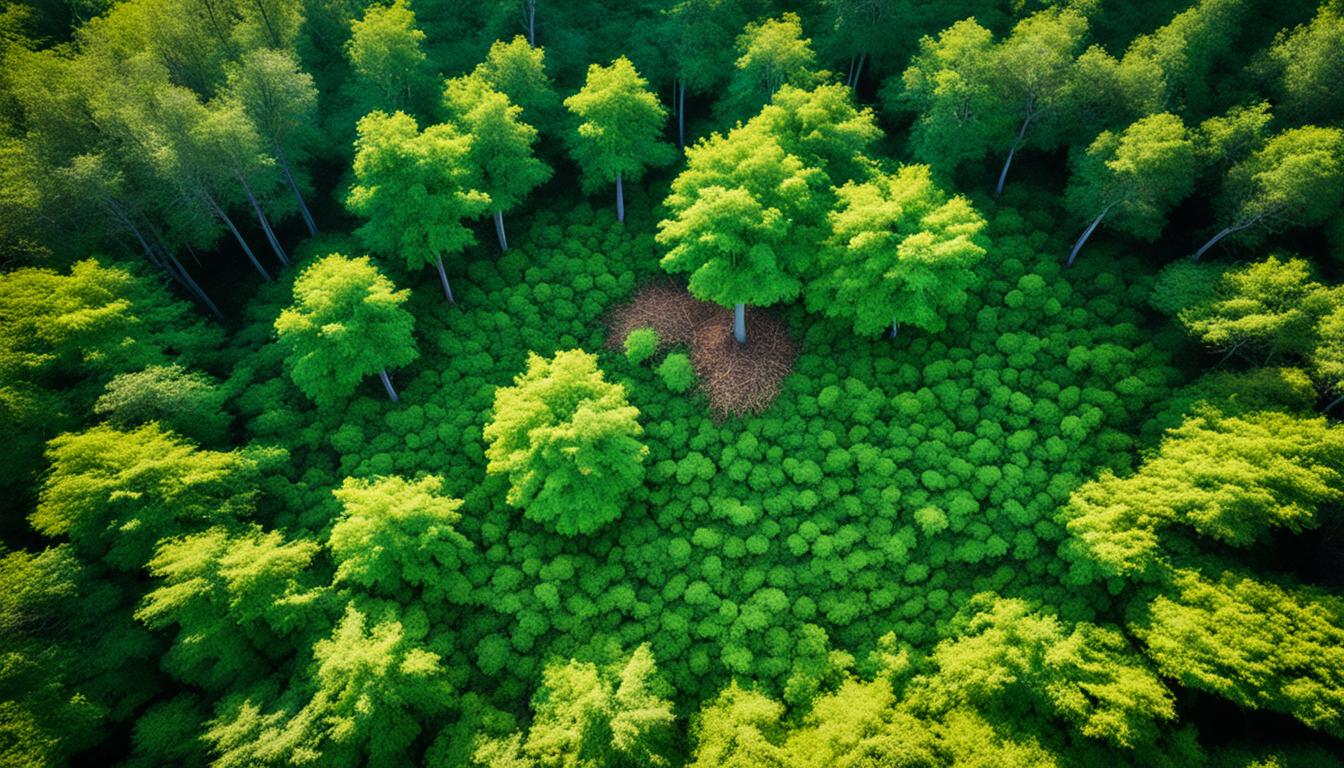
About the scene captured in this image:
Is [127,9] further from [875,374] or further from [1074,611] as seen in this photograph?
[1074,611]

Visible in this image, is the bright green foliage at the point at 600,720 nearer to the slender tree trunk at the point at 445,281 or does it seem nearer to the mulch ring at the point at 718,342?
the mulch ring at the point at 718,342

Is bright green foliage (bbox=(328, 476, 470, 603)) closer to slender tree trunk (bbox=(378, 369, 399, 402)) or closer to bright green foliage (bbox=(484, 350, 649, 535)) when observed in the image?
bright green foliage (bbox=(484, 350, 649, 535))

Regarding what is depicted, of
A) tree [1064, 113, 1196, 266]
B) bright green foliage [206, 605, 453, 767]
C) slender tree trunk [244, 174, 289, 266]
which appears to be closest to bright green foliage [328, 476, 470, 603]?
bright green foliage [206, 605, 453, 767]

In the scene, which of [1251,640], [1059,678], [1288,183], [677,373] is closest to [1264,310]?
[1288,183]

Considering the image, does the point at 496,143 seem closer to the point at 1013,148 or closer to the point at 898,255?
the point at 898,255

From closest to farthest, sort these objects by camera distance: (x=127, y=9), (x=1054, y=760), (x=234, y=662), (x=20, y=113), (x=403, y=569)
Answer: (x=1054, y=760) → (x=234, y=662) → (x=403, y=569) → (x=20, y=113) → (x=127, y=9)

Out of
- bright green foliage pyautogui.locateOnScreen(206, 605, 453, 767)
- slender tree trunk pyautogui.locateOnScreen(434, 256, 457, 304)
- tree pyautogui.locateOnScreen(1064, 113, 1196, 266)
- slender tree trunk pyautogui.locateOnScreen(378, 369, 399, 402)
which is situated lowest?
bright green foliage pyautogui.locateOnScreen(206, 605, 453, 767)

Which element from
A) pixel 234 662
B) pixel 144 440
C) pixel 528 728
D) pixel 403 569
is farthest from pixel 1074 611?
pixel 144 440
